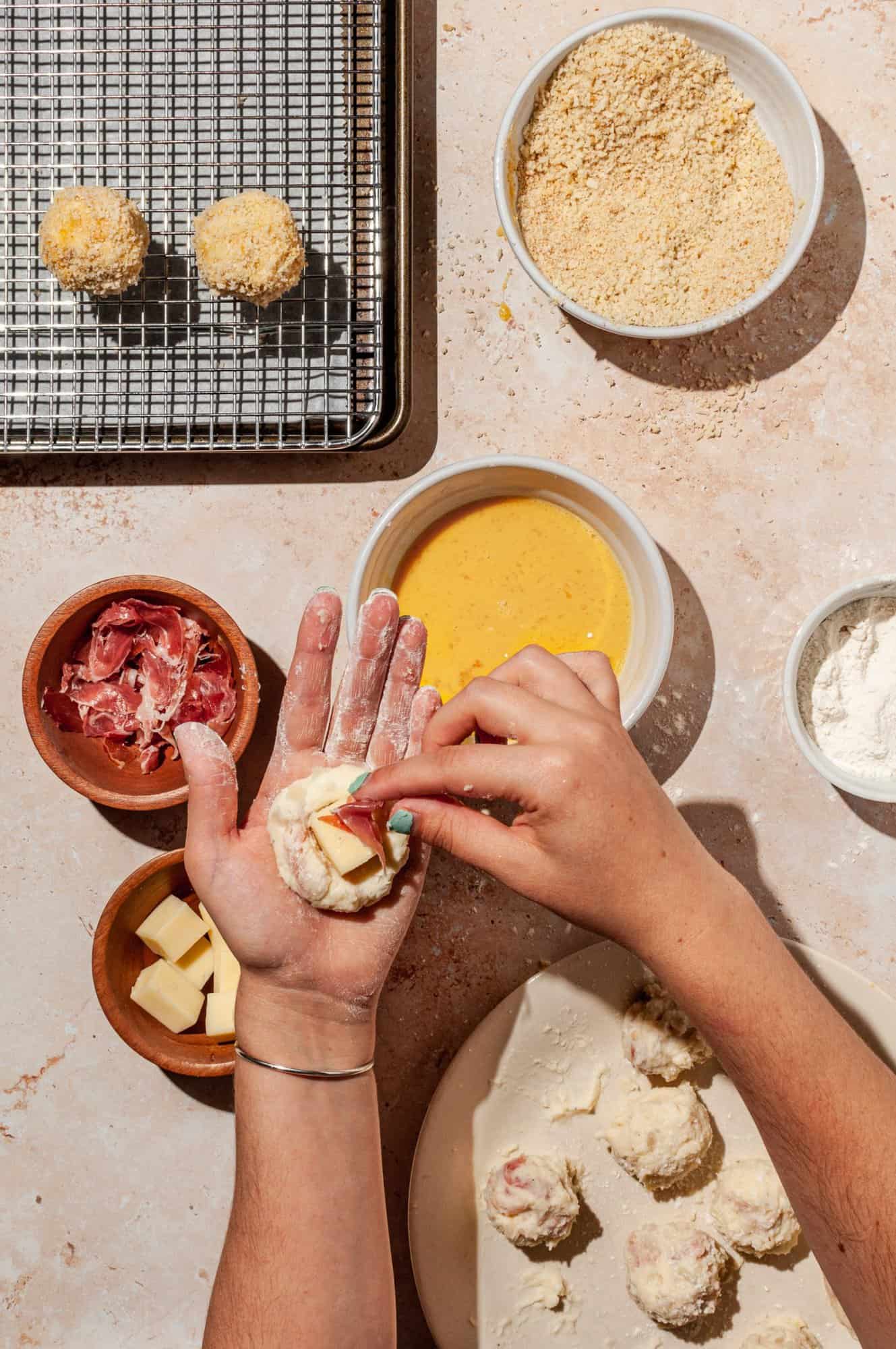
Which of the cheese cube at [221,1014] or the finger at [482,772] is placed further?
the cheese cube at [221,1014]

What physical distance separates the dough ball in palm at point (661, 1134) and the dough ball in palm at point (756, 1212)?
0.06 m

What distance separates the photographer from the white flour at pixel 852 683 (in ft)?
4.99

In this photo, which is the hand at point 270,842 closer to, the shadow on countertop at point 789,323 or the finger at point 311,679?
the finger at point 311,679

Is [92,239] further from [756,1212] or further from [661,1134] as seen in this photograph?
[756,1212]

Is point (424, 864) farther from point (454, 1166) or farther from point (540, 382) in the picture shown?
point (540, 382)

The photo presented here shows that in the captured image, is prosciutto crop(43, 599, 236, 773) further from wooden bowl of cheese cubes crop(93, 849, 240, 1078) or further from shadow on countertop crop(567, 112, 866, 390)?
shadow on countertop crop(567, 112, 866, 390)

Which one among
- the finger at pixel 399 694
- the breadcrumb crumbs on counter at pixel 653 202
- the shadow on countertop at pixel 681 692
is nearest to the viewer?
the finger at pixel 399 694

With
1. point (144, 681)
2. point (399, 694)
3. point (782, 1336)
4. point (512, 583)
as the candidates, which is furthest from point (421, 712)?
point (782, 1336)

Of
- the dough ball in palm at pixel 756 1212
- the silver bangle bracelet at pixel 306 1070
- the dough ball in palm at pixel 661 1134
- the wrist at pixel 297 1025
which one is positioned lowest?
the dough ball in palm at pixel 756 1212

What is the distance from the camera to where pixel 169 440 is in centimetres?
154

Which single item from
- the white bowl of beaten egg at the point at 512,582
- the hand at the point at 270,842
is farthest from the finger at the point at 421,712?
the white bowl of beaten egg at the point at 512,582

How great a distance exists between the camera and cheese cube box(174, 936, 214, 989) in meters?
1.50

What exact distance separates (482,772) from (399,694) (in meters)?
0.27

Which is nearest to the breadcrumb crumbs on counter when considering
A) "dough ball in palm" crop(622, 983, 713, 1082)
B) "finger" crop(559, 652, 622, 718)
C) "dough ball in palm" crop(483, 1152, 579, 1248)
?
"finger" crop(559, 652, 622, 718)
